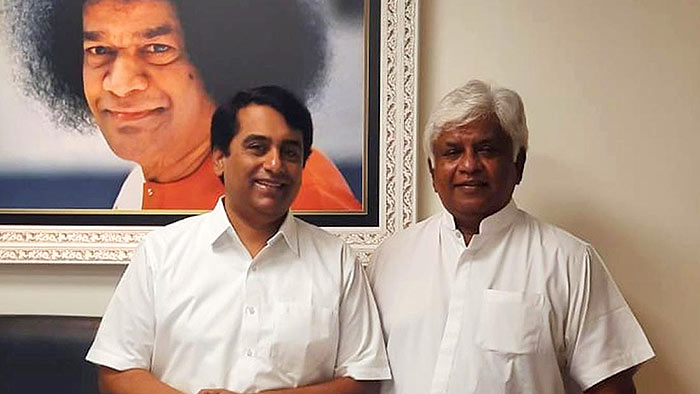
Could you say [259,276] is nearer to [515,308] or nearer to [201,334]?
[201,334]

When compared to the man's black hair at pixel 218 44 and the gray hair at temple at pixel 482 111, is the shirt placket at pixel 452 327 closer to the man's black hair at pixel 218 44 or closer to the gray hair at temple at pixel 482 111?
the gray hair at temple at pixel 482 111

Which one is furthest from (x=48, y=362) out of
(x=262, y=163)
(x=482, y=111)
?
(x=482, y=111)

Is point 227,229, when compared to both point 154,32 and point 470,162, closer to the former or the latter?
point 470,162

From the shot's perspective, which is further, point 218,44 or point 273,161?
point 218,44

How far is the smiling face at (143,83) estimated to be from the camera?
2213 mm

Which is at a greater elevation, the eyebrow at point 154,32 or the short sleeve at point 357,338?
the eyebrow at point 154,32

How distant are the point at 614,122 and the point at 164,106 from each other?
1307 millimetres

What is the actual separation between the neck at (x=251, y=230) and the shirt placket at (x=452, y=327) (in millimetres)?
438

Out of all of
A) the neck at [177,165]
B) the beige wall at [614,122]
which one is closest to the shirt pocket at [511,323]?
the beige wall at [614,122]

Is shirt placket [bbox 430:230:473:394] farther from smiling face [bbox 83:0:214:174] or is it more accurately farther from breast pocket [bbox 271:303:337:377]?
smiling face [bbox 83:0:214:174]

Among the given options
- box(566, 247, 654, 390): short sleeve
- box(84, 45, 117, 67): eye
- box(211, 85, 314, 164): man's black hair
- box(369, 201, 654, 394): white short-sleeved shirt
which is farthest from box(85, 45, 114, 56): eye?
box(566, 247, 654, 390): short sleeve

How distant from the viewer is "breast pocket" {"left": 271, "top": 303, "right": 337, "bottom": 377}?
164 centimetres

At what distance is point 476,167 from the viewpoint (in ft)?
5.55

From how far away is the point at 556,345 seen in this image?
5.60 feet
